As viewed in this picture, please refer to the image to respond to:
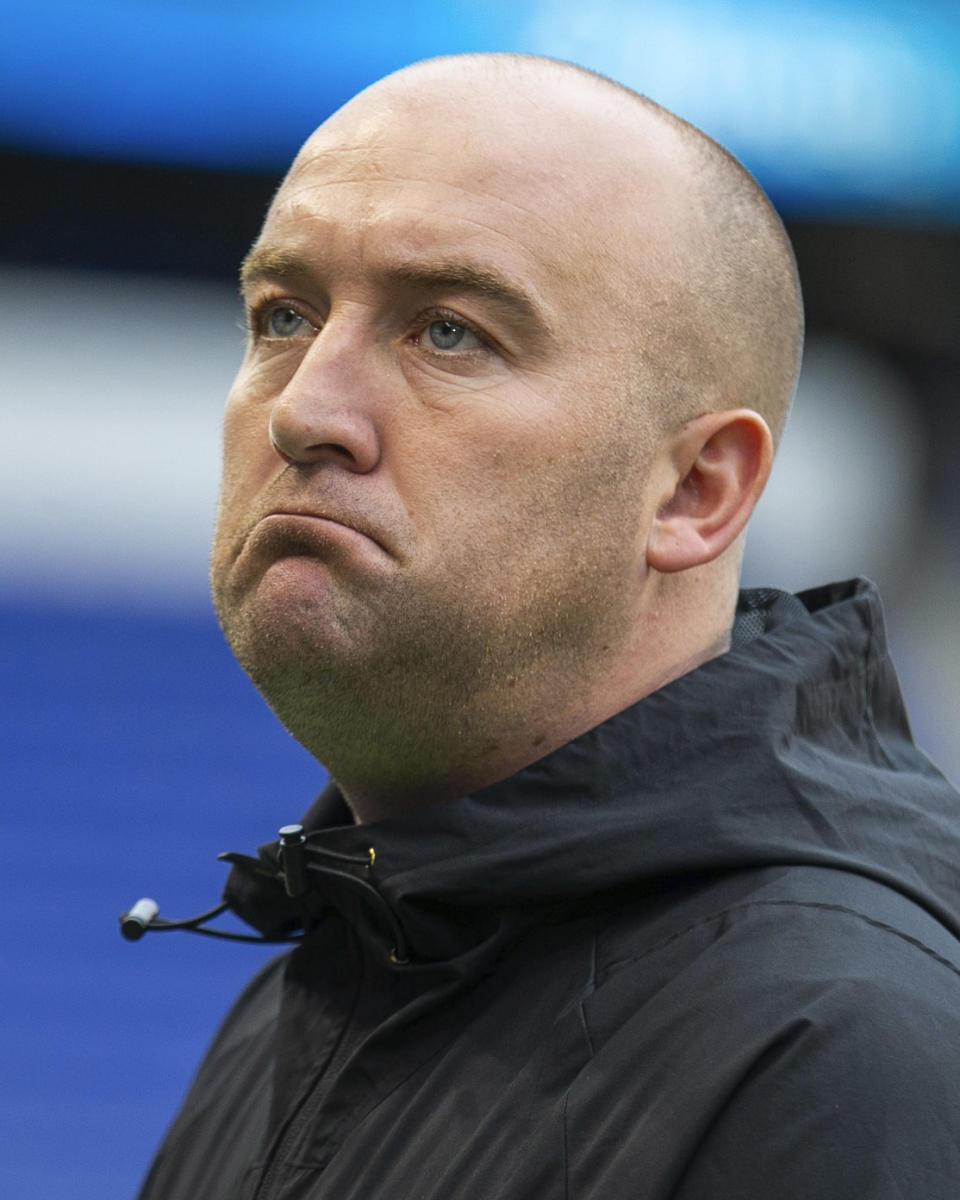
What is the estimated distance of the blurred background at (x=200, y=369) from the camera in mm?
5613

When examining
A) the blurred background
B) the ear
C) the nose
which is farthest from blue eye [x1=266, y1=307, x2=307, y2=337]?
the blurred background

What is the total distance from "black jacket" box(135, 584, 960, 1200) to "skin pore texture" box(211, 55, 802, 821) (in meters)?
0.15

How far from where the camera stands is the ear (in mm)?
1694

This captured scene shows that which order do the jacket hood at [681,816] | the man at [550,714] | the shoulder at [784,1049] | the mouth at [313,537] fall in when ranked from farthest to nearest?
the mouth at [313,537]
the jacket hood at [681,816]
the man at [550,714]
the shoulder at [784,1049]

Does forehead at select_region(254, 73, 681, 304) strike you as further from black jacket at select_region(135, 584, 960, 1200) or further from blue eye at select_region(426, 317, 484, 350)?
black jacket at select_region(135, 584, 960, 1200)

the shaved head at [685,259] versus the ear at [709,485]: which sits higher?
the shaved head at [685,259]

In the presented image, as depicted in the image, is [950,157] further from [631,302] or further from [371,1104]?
[371,1104]

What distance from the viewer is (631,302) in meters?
1.67

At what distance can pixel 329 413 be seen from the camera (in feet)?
5.15

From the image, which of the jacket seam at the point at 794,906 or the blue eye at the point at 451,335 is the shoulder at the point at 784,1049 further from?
the blue eye at the point at 451,335

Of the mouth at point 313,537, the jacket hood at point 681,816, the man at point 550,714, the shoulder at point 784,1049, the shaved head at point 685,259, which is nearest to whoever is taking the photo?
the shoulder at point 784,1049

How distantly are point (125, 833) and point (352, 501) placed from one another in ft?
14.3

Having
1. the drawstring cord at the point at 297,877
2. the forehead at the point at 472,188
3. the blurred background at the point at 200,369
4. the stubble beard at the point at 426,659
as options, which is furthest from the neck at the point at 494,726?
the blurred background at the point at 200,369

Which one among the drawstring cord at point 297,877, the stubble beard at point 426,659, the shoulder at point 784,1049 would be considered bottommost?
the shoulder at point 784,1049
